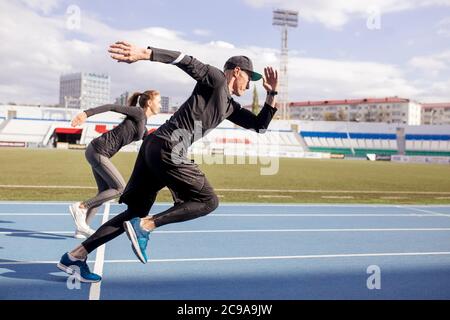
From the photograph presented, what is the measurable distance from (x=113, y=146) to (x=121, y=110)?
69 centimetres

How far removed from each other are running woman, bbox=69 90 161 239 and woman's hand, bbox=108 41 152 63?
2.32 m

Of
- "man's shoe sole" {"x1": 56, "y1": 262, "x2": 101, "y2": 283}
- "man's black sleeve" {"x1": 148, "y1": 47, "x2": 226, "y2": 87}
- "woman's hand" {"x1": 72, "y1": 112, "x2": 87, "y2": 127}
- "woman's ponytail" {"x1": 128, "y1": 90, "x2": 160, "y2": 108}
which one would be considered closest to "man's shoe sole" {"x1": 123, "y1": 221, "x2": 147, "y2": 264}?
"man's shoe sole" {"x1": 56, "y1": 262, "x2": 101, "y2": 283}

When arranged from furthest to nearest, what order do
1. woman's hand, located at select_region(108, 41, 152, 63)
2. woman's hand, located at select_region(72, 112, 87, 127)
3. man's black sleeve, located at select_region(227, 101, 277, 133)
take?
woman's hand, located at select_region(72, 112, 87, 127) < man's black sleeve, located at select_region(227, 101, 277, 133) < woman's hand, located at select_region(108, 41, 152, 63)

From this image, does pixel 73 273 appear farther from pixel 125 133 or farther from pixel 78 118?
pixel 125 133

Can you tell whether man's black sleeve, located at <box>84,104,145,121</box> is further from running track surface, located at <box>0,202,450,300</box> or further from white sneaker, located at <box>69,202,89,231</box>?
running track surface, located at <box>0,202,450,300</box>

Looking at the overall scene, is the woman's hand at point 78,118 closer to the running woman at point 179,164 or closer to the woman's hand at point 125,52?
the running woman at point 179,164

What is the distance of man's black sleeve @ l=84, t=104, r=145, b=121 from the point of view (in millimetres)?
5391

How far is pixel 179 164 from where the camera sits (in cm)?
378

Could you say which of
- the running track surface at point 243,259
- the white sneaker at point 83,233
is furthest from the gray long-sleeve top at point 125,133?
the running track surface at point 243,259

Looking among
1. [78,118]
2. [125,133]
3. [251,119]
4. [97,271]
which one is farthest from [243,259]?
[78,118]

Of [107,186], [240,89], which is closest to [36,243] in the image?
[107,186]

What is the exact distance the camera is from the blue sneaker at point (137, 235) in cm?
389
